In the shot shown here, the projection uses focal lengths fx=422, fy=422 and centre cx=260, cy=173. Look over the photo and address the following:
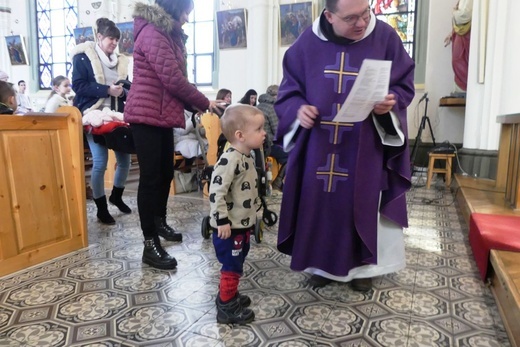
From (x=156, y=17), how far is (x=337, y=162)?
1.26 m

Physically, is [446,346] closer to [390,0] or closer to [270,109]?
[270,109]

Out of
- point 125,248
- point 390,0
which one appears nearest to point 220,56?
point 390,0

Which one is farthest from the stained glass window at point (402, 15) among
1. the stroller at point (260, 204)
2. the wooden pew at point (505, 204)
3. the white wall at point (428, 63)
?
the stroller at point (260, 204)

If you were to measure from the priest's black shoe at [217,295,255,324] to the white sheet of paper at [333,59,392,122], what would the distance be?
37.0 inches

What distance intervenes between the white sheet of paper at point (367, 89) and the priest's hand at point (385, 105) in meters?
0.05

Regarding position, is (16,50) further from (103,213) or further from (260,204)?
(260,204)

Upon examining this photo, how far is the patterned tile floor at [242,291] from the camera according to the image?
5.67 ft

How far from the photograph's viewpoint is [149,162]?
2447 millimetres

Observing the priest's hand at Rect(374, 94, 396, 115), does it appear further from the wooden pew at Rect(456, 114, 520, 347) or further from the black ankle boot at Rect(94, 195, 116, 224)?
the black ankle boot at Rect(94, 195, 116, 224)

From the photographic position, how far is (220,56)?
9.34 meters

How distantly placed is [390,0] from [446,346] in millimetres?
7385

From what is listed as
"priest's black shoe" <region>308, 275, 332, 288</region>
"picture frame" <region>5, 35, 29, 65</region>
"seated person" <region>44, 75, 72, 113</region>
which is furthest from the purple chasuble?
"picture frame" <region>5, 35, 29, 65</region>

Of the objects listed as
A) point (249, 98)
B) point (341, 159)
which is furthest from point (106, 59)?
point (249, 98)

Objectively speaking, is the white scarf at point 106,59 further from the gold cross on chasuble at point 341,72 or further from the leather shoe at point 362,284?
the leather shoe at point 362,284
